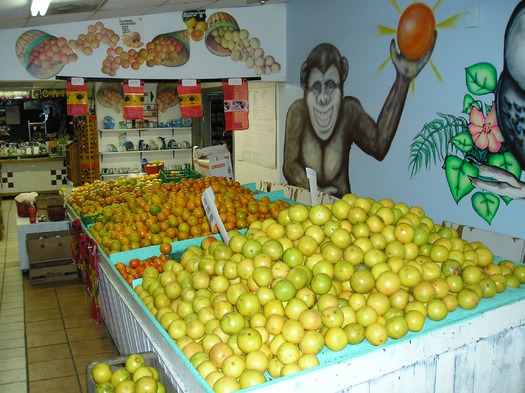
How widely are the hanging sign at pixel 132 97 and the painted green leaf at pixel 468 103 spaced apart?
4.19 meters

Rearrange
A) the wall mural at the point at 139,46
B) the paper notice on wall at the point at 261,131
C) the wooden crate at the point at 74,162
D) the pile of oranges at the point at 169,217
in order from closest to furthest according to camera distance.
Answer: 1. the pile of oranges at the point at 169,217
2. the wall mural at the point at 139,46
3. the paper notice on wall at the point at 261,131
4. the wooden crate at the point at 74,162

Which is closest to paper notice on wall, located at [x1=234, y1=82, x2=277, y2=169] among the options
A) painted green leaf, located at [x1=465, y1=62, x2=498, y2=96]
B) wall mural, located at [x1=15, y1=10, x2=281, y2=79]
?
wall mural, located at [x1=15, y1=10, x2=281, y2=79]

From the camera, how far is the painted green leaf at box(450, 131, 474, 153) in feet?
14.4

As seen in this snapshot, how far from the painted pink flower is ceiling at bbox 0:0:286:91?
3432mm

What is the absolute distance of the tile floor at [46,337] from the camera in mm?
4207

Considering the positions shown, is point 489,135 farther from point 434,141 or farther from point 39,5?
point 39,5

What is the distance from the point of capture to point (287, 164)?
24.7 ft

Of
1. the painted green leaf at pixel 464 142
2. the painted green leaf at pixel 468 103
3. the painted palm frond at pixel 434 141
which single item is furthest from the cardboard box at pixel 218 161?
the painted green leaf at pixel 468 103

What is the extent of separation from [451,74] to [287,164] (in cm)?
333

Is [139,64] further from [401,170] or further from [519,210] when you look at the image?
[519,210]

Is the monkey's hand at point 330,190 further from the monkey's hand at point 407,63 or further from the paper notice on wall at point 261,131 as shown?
the monkey's hand at point 407,63

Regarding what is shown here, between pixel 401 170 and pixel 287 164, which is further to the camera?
pixel 287 164

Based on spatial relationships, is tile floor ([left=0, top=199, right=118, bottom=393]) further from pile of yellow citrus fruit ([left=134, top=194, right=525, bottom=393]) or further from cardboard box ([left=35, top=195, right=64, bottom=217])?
pile of yellow citrus fruit ([left=134, top=194, right=525, bottom=393])

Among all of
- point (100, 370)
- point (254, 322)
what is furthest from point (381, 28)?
point (100, 370)
